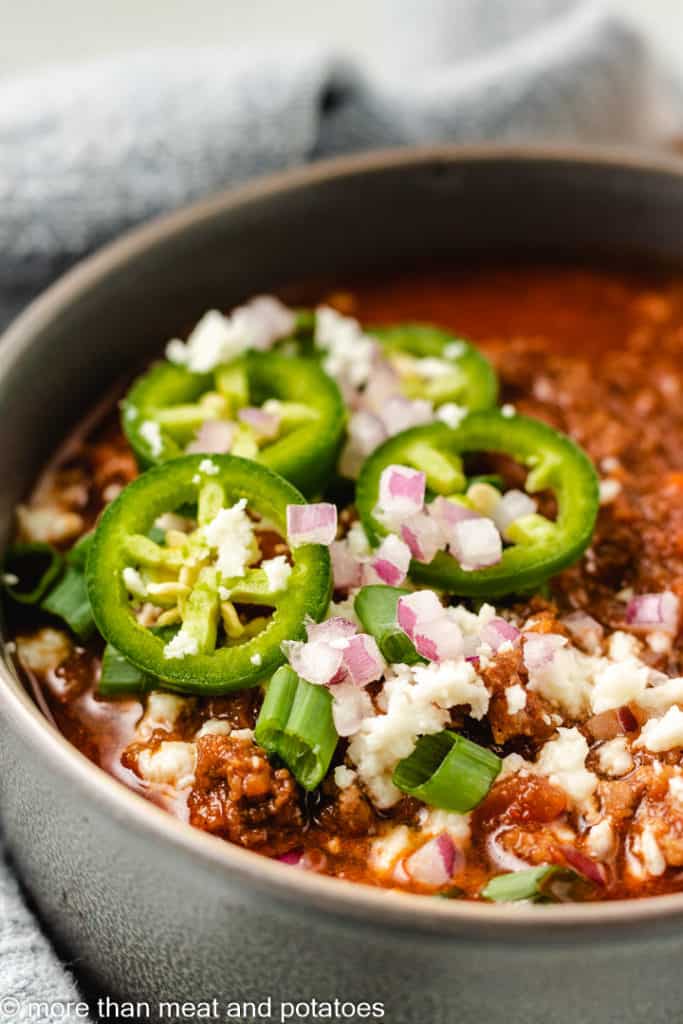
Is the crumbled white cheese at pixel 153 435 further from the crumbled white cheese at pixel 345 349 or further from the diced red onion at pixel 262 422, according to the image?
the crumbled white cheese at pixel 345 349

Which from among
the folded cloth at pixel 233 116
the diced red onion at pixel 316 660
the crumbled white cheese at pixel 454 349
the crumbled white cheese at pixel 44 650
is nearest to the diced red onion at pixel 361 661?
the diced red onion at pixel 316 660

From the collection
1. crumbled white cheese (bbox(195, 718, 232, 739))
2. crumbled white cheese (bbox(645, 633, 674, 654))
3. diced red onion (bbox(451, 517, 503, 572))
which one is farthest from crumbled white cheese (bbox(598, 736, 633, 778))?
crumbled white cheese (bbox(195, 718, 232, 739))

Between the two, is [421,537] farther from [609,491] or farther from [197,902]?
[197,902]

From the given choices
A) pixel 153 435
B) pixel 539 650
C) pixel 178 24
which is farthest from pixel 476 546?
pixel 178 24

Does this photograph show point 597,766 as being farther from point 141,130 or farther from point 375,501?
point 141,130

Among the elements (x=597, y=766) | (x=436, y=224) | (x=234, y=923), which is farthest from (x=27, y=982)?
(x=436, y=224)
